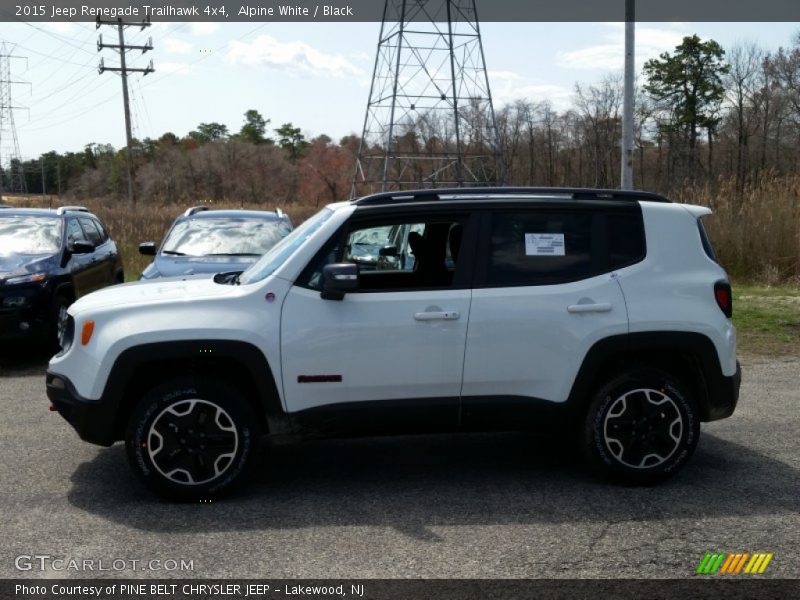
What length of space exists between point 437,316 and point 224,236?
667 centimetres

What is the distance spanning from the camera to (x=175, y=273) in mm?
10320

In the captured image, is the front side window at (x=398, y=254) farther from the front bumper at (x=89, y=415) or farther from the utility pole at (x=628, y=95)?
the utility pole at (x=628, y=95)

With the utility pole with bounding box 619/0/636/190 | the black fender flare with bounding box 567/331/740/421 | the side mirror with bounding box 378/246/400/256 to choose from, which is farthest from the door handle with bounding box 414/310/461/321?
the utility pole with bounding box 619/0/636/190

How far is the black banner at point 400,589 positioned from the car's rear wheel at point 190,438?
108 centimetres

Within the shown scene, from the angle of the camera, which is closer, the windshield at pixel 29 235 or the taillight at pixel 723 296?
the taillight at pixel 723 296

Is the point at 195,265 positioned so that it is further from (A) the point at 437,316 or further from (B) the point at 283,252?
(A) the point at 437,316

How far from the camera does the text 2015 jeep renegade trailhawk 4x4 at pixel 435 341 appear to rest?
17.2 feet

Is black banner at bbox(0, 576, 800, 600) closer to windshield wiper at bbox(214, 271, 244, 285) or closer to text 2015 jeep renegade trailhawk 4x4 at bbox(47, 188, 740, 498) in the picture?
text 2015 jeep renegade trailhawk 4x4 at bbox(47, 188, 740, 498)

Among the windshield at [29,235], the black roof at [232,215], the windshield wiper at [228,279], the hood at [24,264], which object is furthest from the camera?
the black roof at [232,215]

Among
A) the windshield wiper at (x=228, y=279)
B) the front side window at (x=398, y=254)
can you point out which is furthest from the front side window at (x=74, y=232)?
the front side window at (x=398, y=254)

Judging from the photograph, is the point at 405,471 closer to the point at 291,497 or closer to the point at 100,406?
the point at 291,497

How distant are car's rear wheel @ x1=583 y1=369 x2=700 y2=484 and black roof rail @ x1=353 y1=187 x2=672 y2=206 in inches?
45.7

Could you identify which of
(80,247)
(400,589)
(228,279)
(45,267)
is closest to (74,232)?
(80,247)

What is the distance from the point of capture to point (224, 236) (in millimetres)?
11453
